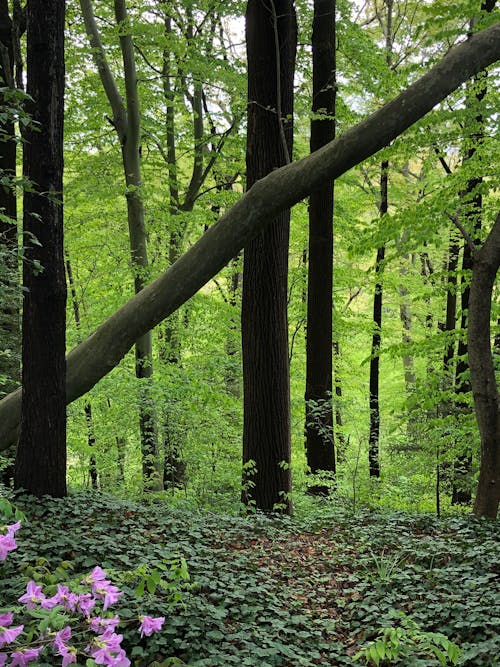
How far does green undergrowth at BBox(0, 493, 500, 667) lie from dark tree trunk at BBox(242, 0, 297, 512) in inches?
32.3

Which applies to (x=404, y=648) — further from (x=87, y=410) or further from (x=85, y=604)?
(x=87, y=410)

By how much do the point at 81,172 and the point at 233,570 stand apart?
990 centimetres

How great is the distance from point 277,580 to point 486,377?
3336 mm

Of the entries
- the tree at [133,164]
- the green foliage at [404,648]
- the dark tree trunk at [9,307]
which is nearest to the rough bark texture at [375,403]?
the tree at [133,164]

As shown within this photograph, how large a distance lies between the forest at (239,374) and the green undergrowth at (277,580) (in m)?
0.02

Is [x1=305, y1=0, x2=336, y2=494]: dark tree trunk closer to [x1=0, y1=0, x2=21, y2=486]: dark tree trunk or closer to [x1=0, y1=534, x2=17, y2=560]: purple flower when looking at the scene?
[x1=0, y1=0, x2=21, y2=486]: dark tree trunk

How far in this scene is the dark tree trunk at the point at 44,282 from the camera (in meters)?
4.83

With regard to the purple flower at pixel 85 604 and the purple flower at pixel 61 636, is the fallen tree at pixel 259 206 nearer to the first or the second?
the purple flower at pixel 85 604

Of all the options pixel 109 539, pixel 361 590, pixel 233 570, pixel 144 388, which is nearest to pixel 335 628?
pixel 361 590

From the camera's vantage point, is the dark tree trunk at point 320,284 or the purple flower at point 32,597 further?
the dark tree trunk at point 320,284

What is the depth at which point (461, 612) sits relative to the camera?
11.8 ft

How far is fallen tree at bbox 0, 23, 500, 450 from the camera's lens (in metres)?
5.16

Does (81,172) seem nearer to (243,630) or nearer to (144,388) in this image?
(144,388)

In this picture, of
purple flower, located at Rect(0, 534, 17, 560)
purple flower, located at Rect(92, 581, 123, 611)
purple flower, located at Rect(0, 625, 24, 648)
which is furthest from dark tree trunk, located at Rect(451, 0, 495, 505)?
purple flower, located at Rect(0, 625, 24, 648)
